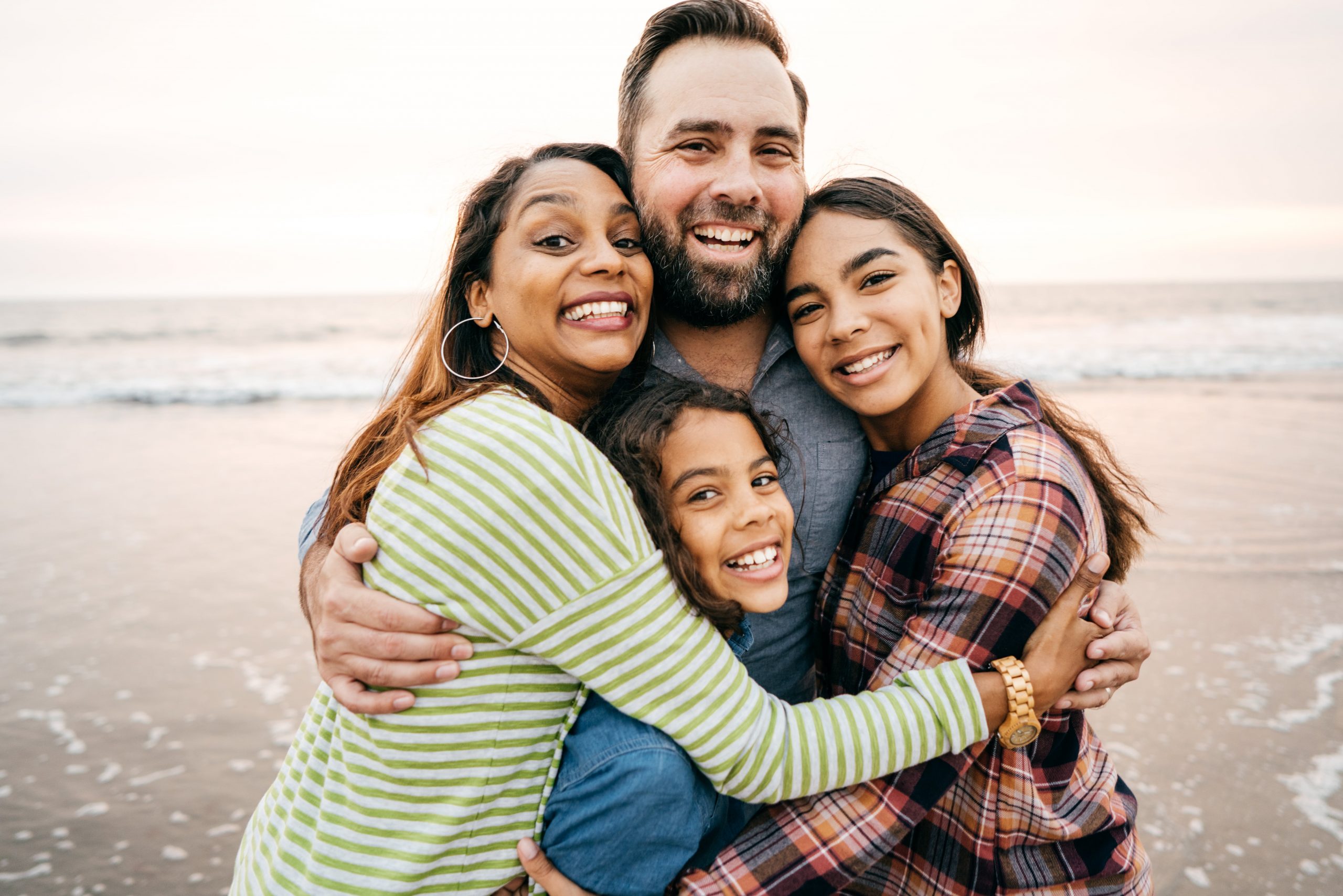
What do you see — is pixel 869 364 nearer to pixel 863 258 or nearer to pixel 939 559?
pixel 863 258

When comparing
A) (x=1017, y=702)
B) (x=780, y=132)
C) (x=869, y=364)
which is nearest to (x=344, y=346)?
(x=780, y=132)

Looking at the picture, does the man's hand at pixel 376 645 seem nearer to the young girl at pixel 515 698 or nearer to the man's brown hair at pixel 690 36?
the young girl at pixel 515 698

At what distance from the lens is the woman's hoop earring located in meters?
2.36

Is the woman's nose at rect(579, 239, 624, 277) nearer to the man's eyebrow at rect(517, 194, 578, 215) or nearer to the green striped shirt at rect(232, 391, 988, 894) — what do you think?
the man's eyebrow at rect(517, 194, 578, 215)

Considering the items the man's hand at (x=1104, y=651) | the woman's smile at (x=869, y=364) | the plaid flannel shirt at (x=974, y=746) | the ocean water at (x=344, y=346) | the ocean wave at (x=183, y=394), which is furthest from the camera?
the ocean water at (x=344, y=346)

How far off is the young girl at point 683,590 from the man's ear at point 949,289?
2.30 feet

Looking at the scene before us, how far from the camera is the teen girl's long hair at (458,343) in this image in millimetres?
2246

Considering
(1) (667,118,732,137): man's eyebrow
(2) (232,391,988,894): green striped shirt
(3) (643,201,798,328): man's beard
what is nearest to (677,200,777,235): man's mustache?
(3) (643,201,798,328): man's beard

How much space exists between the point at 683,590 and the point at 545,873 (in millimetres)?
631

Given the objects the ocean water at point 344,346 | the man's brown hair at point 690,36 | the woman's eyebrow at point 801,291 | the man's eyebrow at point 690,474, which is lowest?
the ocean water at point 344,346

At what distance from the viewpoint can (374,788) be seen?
5.06 ft

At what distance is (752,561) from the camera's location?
6.73 ft

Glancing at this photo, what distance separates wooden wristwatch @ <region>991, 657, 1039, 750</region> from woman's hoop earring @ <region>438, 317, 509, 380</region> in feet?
5.17

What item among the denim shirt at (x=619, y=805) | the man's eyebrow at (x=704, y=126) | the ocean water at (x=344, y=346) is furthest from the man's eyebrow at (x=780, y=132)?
the denim shirt at (x=619, y=805)
